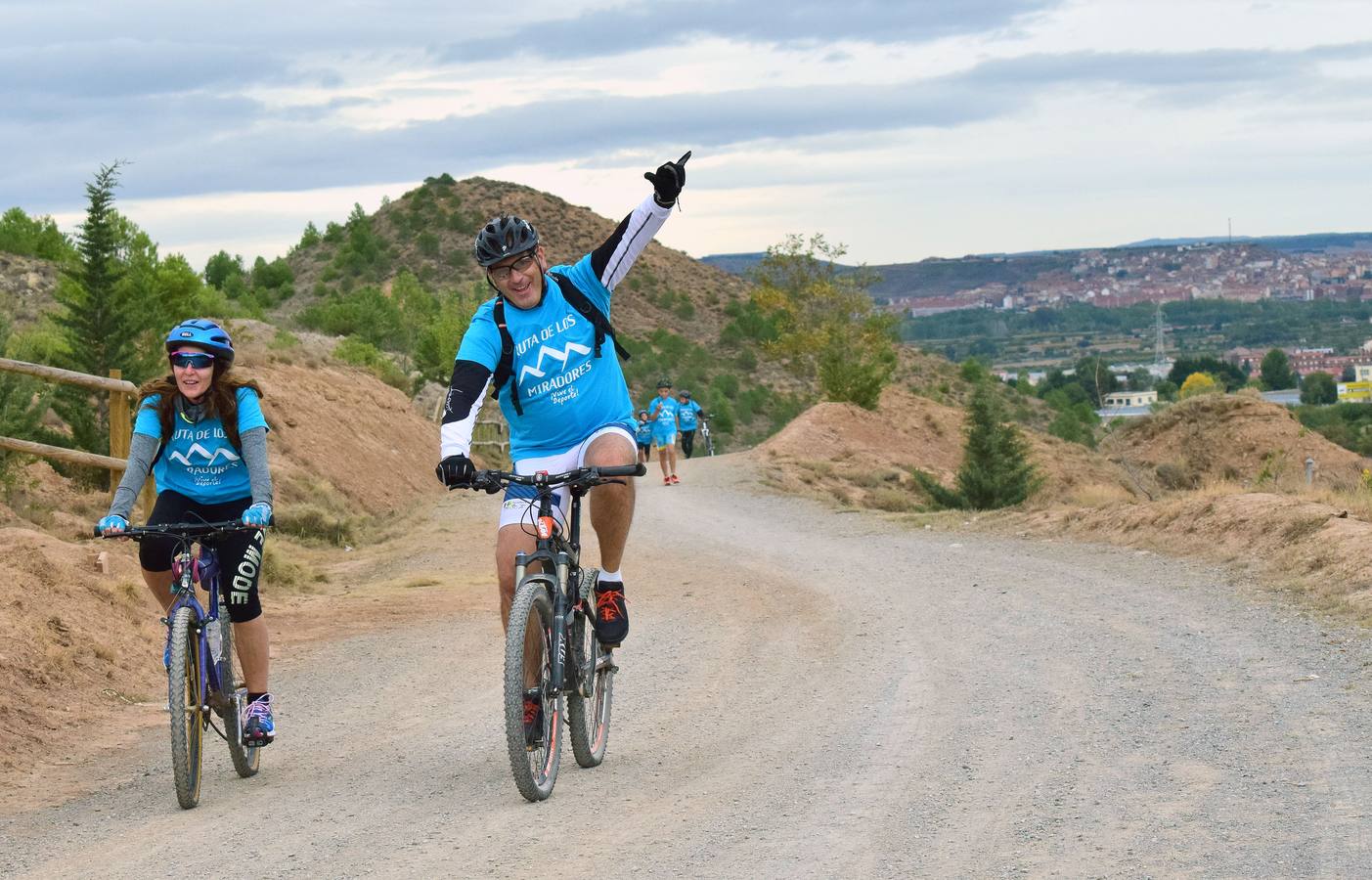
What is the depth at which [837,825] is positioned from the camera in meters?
5.84

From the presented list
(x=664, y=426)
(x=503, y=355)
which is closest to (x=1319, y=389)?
(x=664, y=426)

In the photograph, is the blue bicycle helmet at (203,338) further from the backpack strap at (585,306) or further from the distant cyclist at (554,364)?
the backpack strap at (585,306)

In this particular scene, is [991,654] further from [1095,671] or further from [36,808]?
[36,808]

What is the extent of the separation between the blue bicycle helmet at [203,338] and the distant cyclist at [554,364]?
3.83ft

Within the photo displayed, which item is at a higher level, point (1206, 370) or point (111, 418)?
point (111, 418)

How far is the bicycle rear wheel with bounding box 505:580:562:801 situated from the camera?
6137 millimetres

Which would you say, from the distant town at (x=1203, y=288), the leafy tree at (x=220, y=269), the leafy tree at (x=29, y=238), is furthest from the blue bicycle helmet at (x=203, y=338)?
the distant town at (x=1203, y=288)

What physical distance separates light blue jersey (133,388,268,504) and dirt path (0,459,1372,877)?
1346 mm

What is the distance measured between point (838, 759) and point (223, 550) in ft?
9.38

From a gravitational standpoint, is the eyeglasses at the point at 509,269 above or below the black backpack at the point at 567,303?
above

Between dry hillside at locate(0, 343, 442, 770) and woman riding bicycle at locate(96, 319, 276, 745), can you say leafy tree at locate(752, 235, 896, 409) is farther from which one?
woman riding bicycle at locate(96, 319, 276, 745)

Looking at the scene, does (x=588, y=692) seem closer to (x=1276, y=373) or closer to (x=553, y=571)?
(x=553, y=571)

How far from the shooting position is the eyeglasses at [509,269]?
6.70 metres

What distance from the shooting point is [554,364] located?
22.1ft
